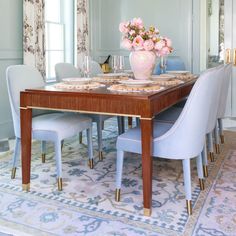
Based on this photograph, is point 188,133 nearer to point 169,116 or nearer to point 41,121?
point 169,116

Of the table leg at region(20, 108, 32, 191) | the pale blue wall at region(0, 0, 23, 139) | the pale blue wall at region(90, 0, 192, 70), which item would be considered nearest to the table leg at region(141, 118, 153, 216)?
the table leg at region(20, 108, 32, 191)

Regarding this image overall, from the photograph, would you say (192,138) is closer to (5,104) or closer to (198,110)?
(198,110)

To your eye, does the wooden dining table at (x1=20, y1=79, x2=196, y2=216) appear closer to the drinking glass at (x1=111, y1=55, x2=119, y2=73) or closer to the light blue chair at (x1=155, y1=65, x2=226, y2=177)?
the light blue chair at (x1=155, y1=65, x2=226, y2=177)

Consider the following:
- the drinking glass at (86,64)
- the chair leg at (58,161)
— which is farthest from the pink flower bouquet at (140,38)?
the chair leg at (58,161)

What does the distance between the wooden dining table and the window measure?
249 cm

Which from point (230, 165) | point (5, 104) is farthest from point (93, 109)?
point (5, 104)


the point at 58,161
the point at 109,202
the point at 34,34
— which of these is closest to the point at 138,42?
the point at 58,161

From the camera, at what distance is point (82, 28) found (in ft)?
17.0

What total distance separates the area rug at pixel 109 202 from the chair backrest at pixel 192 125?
15.4 inches

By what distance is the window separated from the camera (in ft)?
15.9

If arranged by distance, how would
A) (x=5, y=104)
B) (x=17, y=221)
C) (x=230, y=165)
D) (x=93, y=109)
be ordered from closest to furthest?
(x=17, y=221)
(x=93, y=109)
(x=230, y=165)
(x=5, y=104)

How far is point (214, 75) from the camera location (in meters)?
2.10

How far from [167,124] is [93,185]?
73 cm

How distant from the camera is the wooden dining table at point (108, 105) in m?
2.01
